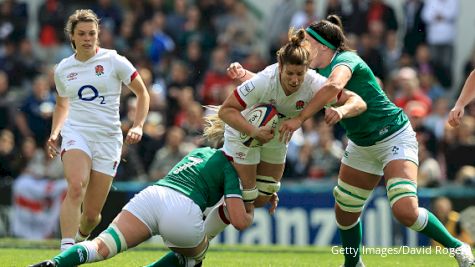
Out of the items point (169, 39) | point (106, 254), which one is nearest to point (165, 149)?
point (169, 39)

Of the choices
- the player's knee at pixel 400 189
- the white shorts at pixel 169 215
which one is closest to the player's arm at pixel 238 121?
the white shorts at pixel 169 215

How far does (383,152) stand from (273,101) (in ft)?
4.18

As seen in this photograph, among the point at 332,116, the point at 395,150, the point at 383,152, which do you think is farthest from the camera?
the point at 383,152

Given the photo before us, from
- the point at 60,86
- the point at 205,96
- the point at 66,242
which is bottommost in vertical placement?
the point at 205,96

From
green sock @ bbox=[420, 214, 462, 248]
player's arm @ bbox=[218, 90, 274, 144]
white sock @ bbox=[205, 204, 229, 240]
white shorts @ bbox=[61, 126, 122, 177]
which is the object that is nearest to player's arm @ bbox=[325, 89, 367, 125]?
player's arm @ bbox=[218, 90, 274, 144]

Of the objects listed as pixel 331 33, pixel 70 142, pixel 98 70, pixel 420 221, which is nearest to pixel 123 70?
pixel 98 70

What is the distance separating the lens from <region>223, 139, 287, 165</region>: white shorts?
31.6 ft

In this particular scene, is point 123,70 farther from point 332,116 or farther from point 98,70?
point 332,116

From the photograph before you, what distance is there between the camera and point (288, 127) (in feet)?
28.9

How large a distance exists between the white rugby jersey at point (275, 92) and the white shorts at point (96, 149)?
5.59ft

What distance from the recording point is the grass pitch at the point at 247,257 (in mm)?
11016

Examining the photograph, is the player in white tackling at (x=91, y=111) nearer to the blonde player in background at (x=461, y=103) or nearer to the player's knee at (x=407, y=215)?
the player's knee at (x=407, y=215)

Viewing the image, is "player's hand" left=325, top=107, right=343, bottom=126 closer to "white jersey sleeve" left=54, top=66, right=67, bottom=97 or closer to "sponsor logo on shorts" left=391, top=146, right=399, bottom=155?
"sponsor logo on shorts" left=391, top=146, right=399, bottom=155

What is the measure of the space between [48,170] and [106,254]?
9580mm
